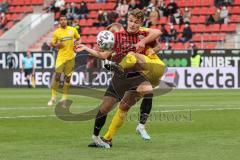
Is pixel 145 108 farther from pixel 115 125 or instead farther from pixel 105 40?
pixel 105 40

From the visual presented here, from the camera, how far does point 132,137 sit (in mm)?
12727

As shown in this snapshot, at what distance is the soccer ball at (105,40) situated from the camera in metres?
10.9

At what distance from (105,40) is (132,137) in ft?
8.05

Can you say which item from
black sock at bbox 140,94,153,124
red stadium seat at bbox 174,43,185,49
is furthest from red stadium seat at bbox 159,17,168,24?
black sock at bbox 140,94,153,124

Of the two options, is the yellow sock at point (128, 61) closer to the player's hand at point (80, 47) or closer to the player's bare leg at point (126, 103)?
the player's bare leg at point (126, 103)

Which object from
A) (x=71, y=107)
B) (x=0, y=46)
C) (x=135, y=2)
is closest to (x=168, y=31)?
(x=135, y=2)

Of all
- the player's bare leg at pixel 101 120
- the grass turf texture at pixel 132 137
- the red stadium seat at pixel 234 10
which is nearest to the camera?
the grass turf texture at pixel 132 137

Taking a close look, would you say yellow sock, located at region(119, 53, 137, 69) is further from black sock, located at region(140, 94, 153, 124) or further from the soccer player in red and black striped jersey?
black sock, located at region(140, 94, 153, 124)

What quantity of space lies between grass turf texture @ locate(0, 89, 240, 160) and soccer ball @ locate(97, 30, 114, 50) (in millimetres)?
1572

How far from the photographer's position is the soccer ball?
428 inches

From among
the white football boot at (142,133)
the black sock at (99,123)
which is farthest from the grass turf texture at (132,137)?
the black sock at (99,123)

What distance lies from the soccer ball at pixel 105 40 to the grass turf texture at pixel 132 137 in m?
1.57

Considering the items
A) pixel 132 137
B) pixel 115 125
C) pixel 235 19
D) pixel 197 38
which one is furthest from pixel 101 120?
pixel 235 19

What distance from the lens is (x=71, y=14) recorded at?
1718 inches
